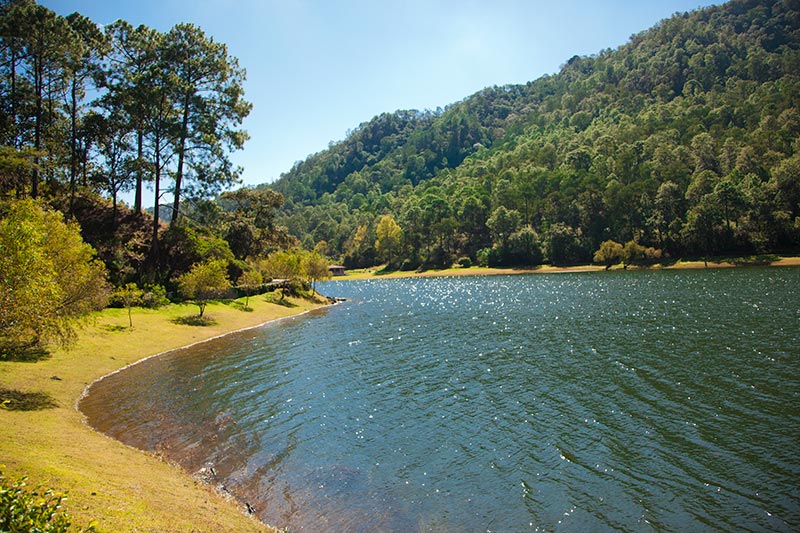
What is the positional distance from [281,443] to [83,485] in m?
8.99

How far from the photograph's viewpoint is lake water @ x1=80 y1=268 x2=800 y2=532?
14.0 metres

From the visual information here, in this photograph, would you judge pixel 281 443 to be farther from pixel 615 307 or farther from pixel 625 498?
pixel 615 307

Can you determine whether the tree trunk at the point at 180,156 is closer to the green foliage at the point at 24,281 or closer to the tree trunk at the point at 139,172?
the tree trunk at the point at 139,172

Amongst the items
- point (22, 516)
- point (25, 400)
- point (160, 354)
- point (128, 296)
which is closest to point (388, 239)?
point (128, 296)

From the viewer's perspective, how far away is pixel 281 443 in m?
19.8

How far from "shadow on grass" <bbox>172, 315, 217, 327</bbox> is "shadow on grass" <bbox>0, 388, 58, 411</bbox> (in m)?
26.0

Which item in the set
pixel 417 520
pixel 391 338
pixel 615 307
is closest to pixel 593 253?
pixel 615 307

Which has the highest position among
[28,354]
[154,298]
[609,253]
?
[609,253]

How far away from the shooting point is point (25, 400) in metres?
21.8

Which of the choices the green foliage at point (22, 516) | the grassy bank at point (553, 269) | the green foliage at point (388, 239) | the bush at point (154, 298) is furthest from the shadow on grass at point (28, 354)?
the green foliage at point (388, 239)

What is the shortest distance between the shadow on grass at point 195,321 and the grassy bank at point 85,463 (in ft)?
50.8

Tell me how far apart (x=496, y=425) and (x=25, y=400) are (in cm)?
2218

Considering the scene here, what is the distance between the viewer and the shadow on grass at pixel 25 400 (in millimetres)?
20422

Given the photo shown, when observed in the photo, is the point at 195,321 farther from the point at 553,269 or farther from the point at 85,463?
the point at 553,269
